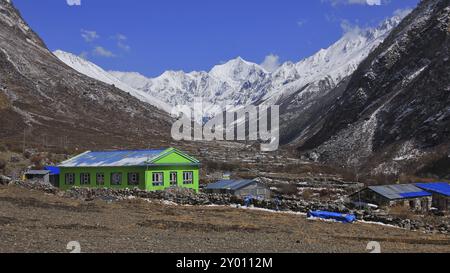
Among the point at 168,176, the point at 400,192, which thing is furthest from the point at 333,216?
the point at 168,176

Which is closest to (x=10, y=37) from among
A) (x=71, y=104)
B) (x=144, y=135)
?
(x=71, y=104)

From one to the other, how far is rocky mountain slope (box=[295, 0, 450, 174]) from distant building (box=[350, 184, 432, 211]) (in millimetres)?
33933

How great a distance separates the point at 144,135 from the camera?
6570 inches

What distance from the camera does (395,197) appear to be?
52906 millimetres

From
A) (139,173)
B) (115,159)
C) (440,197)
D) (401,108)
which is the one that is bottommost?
(440,197)

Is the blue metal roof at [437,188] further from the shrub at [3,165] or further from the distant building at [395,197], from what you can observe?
the shrub at [3,165]

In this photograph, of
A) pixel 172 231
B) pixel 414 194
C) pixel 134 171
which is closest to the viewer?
pixel 172 231

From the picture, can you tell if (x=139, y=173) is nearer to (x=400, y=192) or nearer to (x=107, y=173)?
(x=107, y=173)

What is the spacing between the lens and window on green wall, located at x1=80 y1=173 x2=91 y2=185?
5578cm

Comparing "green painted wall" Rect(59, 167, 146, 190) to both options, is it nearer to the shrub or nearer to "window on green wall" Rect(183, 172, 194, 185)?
"window on green wall" Rect(183, 172, 194, 185)

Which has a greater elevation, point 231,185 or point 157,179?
point 157,179

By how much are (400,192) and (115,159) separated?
93.3ft

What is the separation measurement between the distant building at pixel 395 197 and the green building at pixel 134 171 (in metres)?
16.8

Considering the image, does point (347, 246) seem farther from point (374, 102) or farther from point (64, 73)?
point (64, 73)
